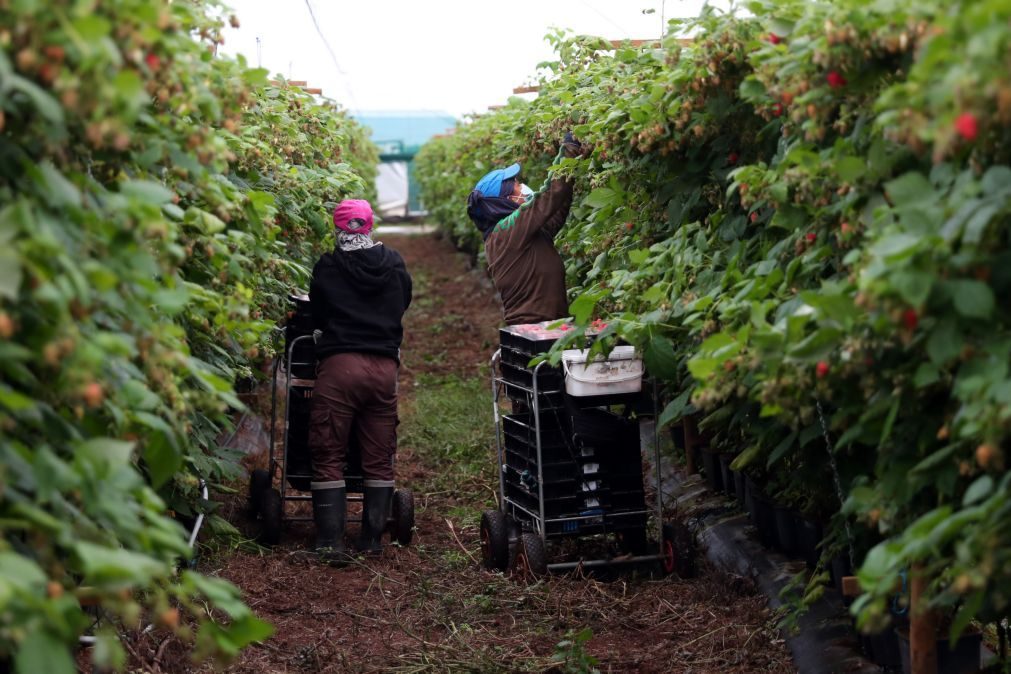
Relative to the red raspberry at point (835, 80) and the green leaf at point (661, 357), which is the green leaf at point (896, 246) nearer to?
the red raspberry at point (835, 80)

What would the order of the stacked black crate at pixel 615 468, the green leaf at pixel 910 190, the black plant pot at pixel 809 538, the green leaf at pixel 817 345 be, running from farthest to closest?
the stacked black crate at pixel 615 468
the black plant pot at pixel 809 538
the green leaf at pixel 817 345
the green leaf at pixel 910 190

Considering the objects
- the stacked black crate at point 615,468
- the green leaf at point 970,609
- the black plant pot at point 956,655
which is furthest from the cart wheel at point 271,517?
the green leaf at point 970,609

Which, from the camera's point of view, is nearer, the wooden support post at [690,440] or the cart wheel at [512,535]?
the cart wheel at [512,535]

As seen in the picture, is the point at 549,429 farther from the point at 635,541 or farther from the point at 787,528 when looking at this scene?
the point at 787,528

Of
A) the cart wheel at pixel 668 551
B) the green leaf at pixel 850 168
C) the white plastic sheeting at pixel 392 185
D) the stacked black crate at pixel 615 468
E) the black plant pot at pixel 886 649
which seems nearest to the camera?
the green leaf at pixel 850 168

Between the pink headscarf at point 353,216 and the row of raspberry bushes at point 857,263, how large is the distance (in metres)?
1.65

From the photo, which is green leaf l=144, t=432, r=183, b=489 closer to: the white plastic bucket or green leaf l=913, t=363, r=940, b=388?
green leaf l=913, t=363, r=940, b=388

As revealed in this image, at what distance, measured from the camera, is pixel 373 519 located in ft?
21.9

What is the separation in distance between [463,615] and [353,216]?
2.20 m

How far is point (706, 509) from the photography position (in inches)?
263

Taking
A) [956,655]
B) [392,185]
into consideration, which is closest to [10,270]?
[956,655]

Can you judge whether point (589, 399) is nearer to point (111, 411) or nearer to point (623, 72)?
point (623, 72)

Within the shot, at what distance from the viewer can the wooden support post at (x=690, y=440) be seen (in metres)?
7.14

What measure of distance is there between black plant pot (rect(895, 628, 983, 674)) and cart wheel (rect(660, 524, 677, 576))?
183 cm
